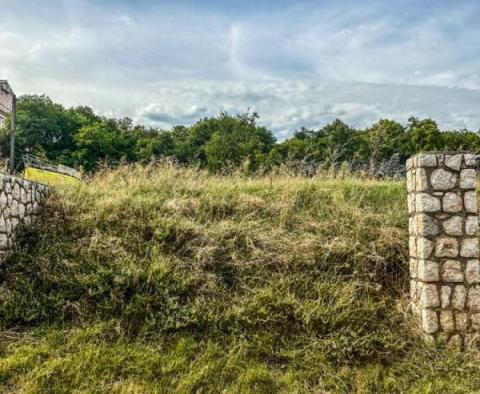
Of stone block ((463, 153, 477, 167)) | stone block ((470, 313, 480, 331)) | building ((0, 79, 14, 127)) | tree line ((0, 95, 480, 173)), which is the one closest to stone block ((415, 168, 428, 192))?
stone block ((463, 153, 477, 167))

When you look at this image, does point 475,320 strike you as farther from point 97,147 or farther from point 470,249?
point 97,147

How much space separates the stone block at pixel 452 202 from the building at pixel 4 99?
25.3 m

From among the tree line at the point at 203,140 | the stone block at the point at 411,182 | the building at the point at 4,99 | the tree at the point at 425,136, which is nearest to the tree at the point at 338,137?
the tree line at the point at 203,140

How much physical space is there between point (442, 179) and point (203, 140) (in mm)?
19469

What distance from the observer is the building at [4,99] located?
2442cm

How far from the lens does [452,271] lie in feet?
15.4

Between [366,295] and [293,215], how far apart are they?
1.71m

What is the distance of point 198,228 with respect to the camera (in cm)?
586

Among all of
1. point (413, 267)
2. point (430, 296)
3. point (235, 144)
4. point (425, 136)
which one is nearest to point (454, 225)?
point (413, 267)

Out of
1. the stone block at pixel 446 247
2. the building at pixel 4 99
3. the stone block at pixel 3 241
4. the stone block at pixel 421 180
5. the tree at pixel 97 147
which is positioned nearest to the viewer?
the stone block at pixel 446 247

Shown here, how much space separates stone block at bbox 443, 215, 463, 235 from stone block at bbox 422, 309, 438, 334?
91cm

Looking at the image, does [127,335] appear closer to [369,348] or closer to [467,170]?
[369,348]

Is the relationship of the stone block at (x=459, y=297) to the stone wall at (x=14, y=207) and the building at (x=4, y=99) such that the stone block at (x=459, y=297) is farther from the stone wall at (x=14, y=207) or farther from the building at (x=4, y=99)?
the building at (x=4, y=99)

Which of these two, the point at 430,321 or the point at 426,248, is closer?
the point at 430,321
